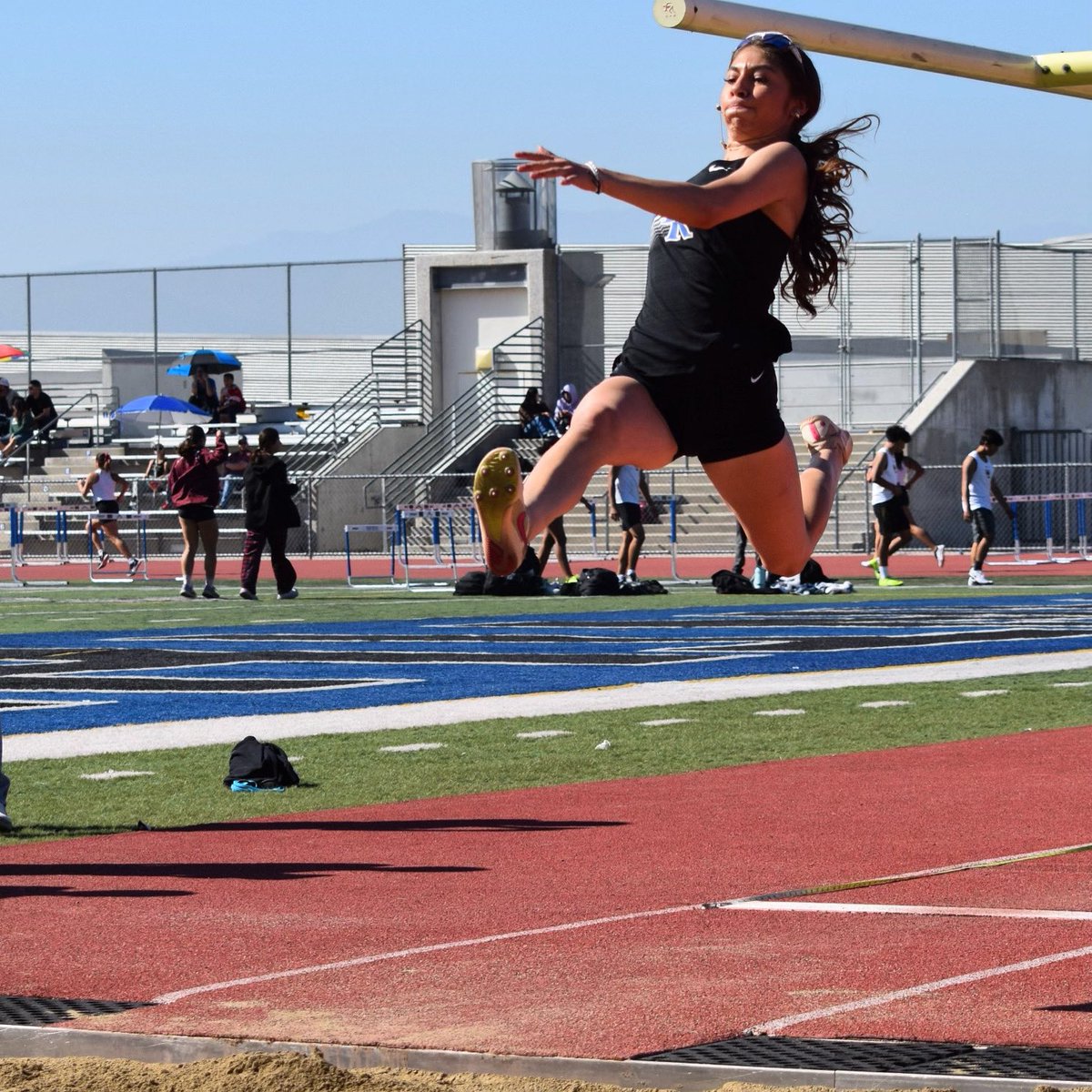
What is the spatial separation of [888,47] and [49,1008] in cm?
419

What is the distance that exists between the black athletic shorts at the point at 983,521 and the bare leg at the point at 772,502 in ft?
62.8

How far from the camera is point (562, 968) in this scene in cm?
509

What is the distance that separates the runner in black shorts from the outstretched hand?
1.61ft

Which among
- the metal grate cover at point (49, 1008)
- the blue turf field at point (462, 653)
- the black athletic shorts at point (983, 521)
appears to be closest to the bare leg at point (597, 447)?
the metal grate cover at point (49, 1008)

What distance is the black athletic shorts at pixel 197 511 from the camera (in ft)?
80.6

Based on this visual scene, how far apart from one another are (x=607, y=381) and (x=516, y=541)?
0.61 m

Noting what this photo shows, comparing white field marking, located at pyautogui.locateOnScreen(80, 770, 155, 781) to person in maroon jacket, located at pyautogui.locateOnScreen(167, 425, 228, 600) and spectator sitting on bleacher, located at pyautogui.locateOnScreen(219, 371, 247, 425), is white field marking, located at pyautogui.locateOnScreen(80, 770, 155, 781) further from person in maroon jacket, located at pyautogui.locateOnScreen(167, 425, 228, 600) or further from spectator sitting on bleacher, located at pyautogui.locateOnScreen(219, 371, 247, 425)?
spectator sitting on bleacher, located at pyautogui.locateOnScreen(219, 371, 247, 425)

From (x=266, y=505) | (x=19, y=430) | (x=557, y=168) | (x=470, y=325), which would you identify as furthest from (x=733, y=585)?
(x=19, y=430)

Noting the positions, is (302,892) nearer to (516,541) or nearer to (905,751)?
(516,541)

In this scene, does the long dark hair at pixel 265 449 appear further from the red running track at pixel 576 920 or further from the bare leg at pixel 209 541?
the red running track at pixel 576 920

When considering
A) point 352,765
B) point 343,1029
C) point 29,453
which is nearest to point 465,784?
point 352,765

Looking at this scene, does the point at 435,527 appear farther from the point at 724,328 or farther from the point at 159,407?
the point at 724,328

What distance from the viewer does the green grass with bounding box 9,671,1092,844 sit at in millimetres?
8367

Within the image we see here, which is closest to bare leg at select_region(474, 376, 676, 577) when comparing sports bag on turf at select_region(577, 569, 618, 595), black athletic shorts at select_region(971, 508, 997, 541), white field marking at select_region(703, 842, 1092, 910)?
white field marking at select_region(703, 842, 1092, 910)
